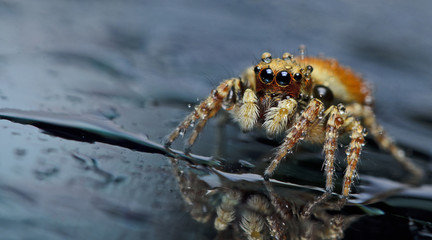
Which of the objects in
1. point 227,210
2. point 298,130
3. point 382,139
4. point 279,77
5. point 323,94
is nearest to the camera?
point 227,210

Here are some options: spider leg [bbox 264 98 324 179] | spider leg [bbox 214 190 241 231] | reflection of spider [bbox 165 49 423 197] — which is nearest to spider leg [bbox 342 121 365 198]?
reflection of spider [bbox 165 49 423 197]

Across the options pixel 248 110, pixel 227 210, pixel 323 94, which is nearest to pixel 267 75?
pixel 248 110

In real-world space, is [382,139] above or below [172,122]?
above

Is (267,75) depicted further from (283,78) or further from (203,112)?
(203,112)

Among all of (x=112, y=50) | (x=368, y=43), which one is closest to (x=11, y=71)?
(x=112, y=50)

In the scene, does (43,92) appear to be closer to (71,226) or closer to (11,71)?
(11,71)

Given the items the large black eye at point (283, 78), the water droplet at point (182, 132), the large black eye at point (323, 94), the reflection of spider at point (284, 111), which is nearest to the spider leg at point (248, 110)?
the reflection of spider at point (284, 111)
